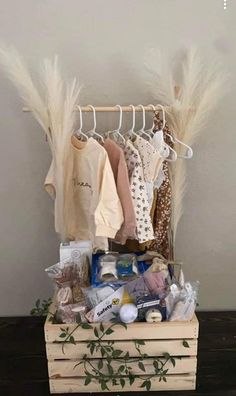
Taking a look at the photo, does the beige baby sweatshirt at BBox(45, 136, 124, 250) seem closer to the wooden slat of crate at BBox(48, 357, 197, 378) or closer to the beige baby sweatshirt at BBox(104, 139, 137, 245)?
the beige baby sweatshirt at BBox(104, 139, 137, 245)

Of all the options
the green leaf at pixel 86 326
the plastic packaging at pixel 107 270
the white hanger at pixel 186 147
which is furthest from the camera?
the white hanger at pixel 186 147

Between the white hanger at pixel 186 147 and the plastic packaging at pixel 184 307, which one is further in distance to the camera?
the white hanger at pixel 186 147

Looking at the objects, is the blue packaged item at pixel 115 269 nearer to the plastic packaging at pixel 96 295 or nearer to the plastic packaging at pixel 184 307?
the plastic packaging at pixel 96 295

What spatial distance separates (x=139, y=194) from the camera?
132cm

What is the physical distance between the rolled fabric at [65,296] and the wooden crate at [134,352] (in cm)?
8

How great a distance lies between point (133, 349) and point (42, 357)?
0.39 m

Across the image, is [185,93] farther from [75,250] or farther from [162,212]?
[75,250]

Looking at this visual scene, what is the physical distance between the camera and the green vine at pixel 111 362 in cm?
115

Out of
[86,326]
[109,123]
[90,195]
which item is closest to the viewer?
[86,326]

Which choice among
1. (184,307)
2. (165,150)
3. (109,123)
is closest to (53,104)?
(109,123)

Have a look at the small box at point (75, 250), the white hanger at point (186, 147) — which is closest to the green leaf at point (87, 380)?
the small box at point (75, 250)

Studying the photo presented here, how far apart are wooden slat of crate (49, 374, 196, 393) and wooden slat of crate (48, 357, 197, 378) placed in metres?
0.02

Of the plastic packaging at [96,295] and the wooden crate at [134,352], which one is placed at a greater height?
the plastic packaging at [96,295]

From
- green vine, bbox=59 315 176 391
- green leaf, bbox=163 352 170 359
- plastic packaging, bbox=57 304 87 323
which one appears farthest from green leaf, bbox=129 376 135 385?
plastic packaging, bbox=57 304 87 323
